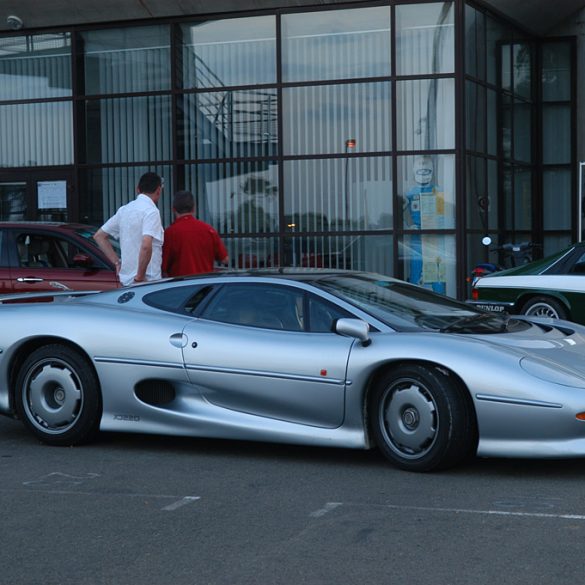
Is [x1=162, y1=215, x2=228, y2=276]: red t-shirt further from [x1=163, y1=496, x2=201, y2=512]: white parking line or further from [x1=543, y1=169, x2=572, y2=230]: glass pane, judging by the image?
[x1=543, y1=169, x2=572, y2=230]: glass pane

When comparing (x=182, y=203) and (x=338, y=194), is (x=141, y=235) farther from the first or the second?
(x=338, y=194)

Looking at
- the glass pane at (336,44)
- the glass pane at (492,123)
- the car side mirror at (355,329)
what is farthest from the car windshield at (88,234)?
the glass pane at (492,123)

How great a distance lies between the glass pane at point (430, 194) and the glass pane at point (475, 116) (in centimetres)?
63

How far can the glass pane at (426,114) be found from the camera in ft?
55.0

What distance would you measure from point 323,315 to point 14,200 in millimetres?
12862

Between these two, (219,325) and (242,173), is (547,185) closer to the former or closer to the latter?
(242,173)

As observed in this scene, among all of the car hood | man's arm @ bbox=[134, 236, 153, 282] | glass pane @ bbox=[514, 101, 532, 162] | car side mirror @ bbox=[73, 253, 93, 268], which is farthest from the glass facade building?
the car hood

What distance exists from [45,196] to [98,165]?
1.05 m

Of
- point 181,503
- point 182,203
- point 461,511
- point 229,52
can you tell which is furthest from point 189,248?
point 229,52

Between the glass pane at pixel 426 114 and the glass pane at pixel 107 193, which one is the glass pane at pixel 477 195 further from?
the glass pane at pixel 107 193

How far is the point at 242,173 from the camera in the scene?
17609 mm

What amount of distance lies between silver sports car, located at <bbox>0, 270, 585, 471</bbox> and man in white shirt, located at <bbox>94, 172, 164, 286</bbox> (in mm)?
1283

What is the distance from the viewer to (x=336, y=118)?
680 inches

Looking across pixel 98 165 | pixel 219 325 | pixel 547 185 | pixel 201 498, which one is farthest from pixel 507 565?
pixel 547 185
